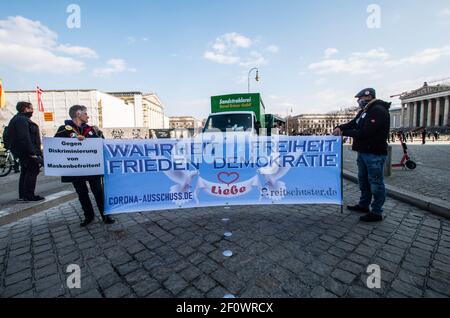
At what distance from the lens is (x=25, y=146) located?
190 inches

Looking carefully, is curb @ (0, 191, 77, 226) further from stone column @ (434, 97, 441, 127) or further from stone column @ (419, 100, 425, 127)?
stone column @ (419, 100, 425, 127)

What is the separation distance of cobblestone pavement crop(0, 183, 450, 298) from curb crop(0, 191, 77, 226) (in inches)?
8.4

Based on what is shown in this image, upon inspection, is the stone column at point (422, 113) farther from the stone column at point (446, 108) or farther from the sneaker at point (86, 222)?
the sneaker at point (86, 222)

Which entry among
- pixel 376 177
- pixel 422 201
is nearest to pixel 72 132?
pixel 376 177

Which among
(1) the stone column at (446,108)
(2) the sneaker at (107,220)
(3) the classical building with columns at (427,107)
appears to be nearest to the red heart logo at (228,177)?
(2) the sneaker at (107,220)

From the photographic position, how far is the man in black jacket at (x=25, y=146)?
4.82 m

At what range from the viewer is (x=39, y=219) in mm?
4344

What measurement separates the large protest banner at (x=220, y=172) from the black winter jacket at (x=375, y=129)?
1.32ft

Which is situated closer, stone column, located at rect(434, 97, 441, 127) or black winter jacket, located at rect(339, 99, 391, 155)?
black winter jacket, located at rect(339, 99, 391, 155)

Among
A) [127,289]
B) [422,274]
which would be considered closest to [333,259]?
[422,274]

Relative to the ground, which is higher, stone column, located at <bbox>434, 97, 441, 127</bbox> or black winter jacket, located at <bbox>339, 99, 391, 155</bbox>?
stone column, located at <bbox>434, 97, 441, 127</bbox>

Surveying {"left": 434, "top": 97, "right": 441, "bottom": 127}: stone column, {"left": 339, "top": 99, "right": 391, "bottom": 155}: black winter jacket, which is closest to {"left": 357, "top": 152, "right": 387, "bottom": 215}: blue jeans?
{"left": 339, "top": 99, "right": 391, "bottom": 155}: black winter jacket

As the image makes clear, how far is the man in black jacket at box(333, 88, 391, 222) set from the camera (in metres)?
3.71
